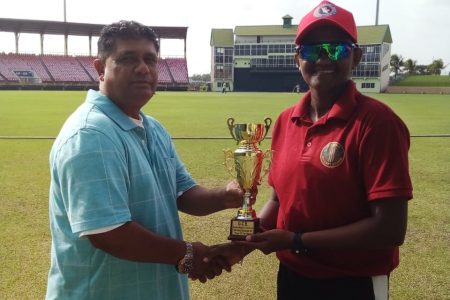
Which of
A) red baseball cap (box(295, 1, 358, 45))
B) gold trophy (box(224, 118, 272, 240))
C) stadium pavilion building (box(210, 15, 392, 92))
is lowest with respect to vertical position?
gold trophy (box(224, 118, 272, 240))

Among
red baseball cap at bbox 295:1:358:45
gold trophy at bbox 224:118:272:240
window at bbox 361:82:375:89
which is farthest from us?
window at bbox 361:82:375:89

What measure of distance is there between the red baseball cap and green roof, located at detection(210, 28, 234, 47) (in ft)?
243

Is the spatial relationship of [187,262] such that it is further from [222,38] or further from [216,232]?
[222,38]

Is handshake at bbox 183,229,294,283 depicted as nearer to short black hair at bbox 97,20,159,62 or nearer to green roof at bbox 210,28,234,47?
short black hair at bbox 97,20,159,62

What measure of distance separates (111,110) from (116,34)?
36cm

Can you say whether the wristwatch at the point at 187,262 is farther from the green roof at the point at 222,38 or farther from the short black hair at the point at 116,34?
the green roof at the point at 222,38

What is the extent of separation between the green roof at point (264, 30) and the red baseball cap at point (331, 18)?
73.2 meters

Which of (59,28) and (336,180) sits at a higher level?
(59,28)

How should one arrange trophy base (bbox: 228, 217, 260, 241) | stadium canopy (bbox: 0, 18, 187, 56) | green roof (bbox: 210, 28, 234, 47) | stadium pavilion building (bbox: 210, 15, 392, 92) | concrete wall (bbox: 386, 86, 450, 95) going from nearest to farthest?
1. trophy base (bbox: 228, 217, 260, 241)
2. concrete wall (bbox: 386, 86, 450, 95)
3. stadium canopy (bbox: 0, 18, 187, 56)
4. stadium pavilion building (bbox: 210, 15, 392, 92)
5. green roof (bbox: 210, 28, 234, 47)

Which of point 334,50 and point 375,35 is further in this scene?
point 375,35

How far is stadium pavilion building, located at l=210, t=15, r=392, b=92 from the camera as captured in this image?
66562 millimetres

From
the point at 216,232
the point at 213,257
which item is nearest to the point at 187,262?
the point at 213,257

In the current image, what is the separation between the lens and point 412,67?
3374 inches

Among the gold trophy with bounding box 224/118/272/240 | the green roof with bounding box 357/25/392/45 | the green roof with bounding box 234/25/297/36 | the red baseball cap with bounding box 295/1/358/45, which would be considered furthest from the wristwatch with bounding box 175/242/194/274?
the green roof with bounding box 234/25/297/36
